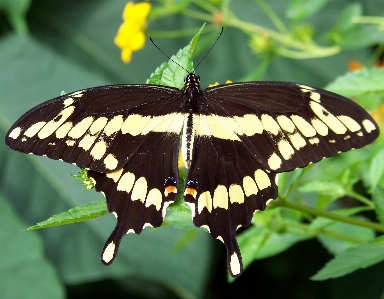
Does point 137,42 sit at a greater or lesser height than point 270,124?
greater

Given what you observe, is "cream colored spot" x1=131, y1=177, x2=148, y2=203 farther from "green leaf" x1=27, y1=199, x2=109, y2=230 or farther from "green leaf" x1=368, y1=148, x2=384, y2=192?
"green leaf" x1=368, y1=148, x2=384, y2=192

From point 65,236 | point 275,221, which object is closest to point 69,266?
point 65,236

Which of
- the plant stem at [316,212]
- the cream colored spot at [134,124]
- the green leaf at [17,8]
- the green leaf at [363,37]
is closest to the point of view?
the plant stem at [316,212]

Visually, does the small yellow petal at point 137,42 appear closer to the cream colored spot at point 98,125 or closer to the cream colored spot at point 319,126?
the cream colored spot at point 98,125

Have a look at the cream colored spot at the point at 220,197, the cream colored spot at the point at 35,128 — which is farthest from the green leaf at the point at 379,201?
the cream colored spot at the point at 35,128

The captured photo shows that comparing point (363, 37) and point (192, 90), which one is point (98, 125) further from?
point (363, 37)

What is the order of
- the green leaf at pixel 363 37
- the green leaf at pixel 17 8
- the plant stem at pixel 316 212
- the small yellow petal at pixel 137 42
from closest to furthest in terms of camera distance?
1. the plant stem at pixel 316 212
2. the green leaf at pixel 363 37
3. the small yellow petal at pixel 137 42
4. the green leaf at pixel 17 8

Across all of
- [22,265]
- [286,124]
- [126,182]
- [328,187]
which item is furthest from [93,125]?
[22,265]

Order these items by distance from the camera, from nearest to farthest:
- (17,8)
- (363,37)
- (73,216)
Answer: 1. (73,216)
2. (363,37)
3. (17,8)
